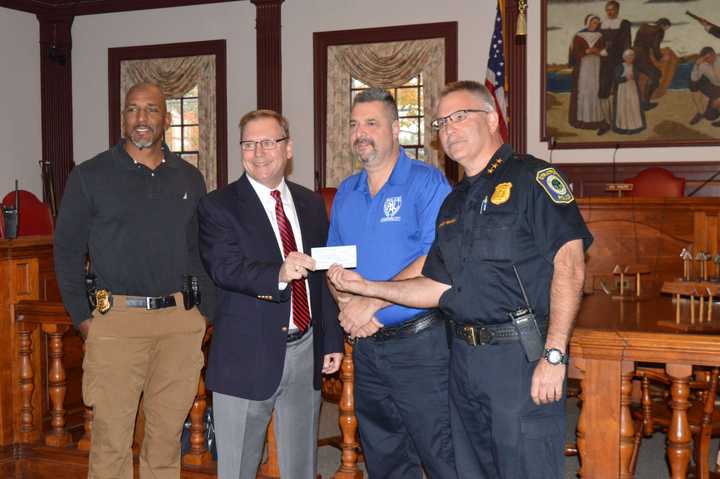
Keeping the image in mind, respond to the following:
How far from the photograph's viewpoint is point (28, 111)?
1187cm

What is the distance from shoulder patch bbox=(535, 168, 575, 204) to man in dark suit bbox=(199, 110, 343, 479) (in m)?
0.77

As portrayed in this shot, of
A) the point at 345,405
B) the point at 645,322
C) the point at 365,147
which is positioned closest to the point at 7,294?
the point at 345,405

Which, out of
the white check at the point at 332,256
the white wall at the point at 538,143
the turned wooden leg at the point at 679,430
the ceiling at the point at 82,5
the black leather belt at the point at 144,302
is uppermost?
the ceiling at the point at 82,5

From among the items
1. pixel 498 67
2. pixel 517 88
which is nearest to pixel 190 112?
pixel 517 88

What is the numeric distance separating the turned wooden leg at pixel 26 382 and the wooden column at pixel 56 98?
8.67 m

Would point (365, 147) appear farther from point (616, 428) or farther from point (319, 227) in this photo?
point (616, 428)

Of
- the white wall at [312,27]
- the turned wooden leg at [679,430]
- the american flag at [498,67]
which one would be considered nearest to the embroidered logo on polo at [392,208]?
the turned wooden leg at [679,430]

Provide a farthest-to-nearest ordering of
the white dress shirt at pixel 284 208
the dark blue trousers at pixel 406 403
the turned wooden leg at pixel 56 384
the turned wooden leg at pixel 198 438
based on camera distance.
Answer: the turned wooden leg at pixel 56 384, the turned wooden leg at pixel 198 438, the white dress shirt at pixel 284 208, the dark blue trousers at pixel 406 403

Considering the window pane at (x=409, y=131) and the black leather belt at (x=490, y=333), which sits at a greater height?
the window pane at (x=409, y=131)

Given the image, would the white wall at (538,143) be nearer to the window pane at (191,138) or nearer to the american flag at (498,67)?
the american flag at (498,67)

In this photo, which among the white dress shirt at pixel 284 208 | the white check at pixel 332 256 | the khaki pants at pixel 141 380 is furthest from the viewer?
the khaki pants at pixel 141 380

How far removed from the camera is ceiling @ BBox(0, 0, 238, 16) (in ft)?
37.4

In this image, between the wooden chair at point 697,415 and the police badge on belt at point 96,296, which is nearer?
the police badge on belt at point 96,296

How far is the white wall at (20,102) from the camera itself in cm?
1147
